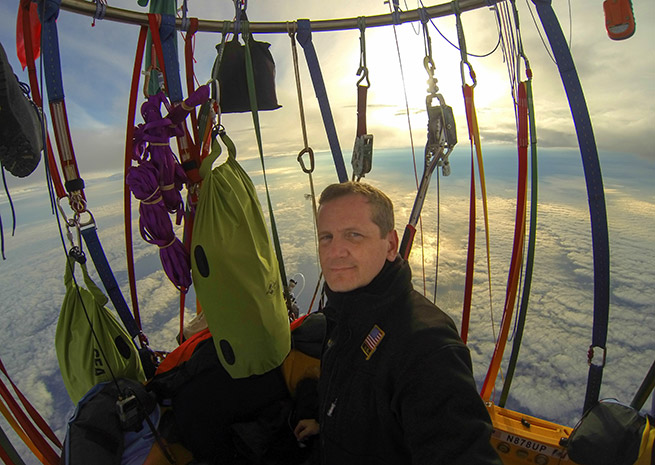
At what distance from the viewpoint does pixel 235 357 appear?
1.22 m

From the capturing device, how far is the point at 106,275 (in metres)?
1.49

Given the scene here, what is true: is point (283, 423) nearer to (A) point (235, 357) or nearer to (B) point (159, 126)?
(A) point (235, 357)

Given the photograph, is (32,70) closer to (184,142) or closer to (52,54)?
(52,54)

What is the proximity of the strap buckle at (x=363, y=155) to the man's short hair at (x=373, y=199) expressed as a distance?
0.84 metres

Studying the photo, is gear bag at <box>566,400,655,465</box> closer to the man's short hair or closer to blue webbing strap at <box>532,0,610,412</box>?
blue webbing strap at <box>532,0,610,412</box>

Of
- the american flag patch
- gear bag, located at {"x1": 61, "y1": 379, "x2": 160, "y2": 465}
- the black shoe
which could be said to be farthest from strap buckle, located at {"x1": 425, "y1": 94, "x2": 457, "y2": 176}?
gear bag, located at {"x1": 61, "y1": 379, "x2": 160, "y2": 465}

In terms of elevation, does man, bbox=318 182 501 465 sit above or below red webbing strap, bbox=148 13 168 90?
below

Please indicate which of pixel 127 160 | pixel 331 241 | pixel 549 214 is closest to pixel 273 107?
pixel 127 160

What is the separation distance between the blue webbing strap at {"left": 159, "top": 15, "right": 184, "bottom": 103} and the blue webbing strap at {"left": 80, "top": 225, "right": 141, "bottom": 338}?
2.36 feet

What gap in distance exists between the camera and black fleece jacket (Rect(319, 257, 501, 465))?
625 millimetres

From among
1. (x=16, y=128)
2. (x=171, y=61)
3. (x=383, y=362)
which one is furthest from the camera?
(x=171, y=61)

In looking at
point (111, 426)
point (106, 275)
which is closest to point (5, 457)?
point (111, 426)

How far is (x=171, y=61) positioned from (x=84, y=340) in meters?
A: 1.28

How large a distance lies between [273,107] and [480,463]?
75.6 inches
